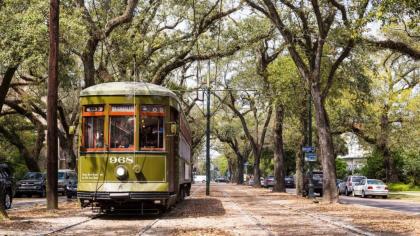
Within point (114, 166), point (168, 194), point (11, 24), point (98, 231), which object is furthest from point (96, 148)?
point (11, 24)

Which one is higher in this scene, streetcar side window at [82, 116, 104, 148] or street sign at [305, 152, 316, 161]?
streetcar side window at [82, 116, 104, 148]

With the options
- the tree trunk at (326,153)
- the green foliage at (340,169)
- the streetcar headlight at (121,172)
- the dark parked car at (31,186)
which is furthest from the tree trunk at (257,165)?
the streetcar headlight at (121,172)

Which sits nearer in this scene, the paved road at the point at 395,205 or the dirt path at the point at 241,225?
the dirt path at the point at 241,225

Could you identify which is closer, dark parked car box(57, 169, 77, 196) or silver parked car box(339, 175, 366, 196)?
dark parked car box(57, 169, 77, 196)

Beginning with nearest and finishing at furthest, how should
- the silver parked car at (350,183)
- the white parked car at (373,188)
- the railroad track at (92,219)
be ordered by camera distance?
the railroad track at (92,219) < the white parked car at (373,188) < the silver parked car at (350,183)

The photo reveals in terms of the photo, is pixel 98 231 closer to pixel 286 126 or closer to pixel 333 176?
pixel 333 176

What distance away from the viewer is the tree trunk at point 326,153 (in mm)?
26688

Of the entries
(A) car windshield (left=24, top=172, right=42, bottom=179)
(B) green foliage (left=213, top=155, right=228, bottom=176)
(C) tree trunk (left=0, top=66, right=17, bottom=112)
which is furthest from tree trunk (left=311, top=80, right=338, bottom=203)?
(B) green foliage (left=213, top=155, right=228, bottom=176)

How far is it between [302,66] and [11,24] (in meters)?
12.4

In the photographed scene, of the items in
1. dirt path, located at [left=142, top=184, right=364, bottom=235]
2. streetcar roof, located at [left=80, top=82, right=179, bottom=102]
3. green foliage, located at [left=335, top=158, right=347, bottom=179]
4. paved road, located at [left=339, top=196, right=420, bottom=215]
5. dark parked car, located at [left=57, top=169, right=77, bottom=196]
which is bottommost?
paved road, located at [left=339, top=196, right=420, bottom=215]

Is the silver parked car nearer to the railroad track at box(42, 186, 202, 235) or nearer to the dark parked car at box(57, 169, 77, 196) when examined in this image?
the dark parked car at box(57, 169, 77, 196)

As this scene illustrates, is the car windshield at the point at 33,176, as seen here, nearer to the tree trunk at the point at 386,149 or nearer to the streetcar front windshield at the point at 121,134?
the streetcar front windshield at the point at 121,134

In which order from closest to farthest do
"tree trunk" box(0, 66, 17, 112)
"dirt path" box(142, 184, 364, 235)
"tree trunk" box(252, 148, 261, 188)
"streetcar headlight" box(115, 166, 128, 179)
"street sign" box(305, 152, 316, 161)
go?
"dirt path" box(142, 184, 364, 235) → "streetcar headlight" box(115, 166, 128, 179) → "tree trunk" box(0, 66, 17, 112) → "street sign" box(305, 152, 316, 161) → "tree trunk" box(252, 148, 261, 188)

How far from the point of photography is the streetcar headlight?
56.6 feet
